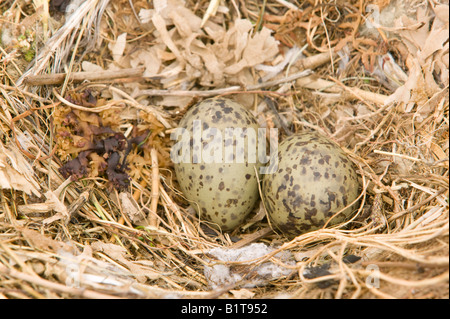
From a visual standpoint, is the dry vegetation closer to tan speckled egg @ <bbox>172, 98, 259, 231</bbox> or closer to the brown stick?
the brown stick

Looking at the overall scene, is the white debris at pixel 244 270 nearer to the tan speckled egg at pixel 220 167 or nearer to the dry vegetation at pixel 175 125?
the dry vegetation at pixel 175 125

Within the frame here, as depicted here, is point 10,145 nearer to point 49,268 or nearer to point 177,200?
point 49,268

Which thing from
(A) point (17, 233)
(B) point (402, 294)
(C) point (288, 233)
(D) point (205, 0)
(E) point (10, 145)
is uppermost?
(D) point (205, 0)

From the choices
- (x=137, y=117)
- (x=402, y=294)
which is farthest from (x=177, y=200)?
(x=402, y=294)

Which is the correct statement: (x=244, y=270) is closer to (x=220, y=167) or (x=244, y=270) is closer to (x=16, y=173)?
(x=220, y=167)

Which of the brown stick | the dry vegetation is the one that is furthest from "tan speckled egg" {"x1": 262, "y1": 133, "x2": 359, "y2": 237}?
the brown stick

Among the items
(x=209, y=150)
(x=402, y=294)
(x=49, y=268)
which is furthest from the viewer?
(x=209, y=150)
